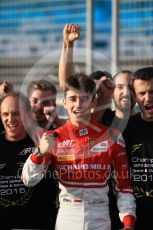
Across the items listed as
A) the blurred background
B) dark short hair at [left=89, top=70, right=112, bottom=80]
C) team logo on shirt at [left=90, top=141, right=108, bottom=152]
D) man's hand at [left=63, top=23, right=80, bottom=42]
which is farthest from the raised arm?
the blurred background

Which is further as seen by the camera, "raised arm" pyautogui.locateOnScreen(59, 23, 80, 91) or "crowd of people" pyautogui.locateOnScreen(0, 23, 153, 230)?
"raised arm" pyautogui.locateOnScreen(59, 23, 80, 91)

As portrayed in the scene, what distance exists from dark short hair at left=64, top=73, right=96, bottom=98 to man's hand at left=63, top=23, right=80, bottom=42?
241 millimetres

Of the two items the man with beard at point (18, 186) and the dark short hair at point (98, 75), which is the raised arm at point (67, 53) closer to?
the dark short hair at point (98, 75)

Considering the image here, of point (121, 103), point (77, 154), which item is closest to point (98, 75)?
point (121, 103)

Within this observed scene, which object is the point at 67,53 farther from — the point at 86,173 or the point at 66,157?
the point at 86,173

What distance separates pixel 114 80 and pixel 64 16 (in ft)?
218

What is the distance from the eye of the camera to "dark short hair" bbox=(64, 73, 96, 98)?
343 cm

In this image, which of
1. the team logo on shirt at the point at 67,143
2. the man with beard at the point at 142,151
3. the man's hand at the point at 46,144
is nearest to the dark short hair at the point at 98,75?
the man with beard at the point at 142,151

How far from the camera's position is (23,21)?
7250 centimetres

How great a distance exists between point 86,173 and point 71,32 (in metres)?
0.86

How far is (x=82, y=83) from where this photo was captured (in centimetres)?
344

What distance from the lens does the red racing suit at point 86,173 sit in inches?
130

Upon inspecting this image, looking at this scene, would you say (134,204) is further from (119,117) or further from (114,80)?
(114,80)

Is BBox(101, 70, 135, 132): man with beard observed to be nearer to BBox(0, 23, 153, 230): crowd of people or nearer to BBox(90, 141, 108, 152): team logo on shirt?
BBox(0, 23, 153, 230): crowd of people
